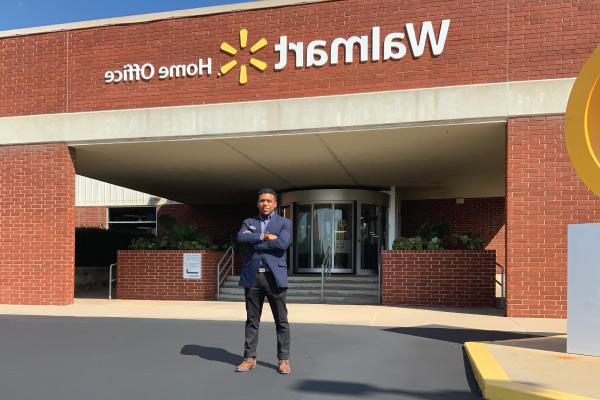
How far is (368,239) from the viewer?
16.0 meters

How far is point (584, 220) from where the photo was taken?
863cm

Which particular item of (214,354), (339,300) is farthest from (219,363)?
(339,300)

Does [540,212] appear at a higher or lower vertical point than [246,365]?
higher

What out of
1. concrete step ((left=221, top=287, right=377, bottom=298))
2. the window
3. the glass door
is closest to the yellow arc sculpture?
concrete step ((left=221, top=287, right=377, bottom=298))

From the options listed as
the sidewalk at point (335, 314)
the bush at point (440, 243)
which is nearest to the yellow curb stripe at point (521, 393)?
the sidewalk at point (335, 314)

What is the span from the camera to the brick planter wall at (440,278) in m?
11.0

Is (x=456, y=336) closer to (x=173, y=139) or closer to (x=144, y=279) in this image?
(x=173, y=139)

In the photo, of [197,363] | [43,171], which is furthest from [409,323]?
[43,171]

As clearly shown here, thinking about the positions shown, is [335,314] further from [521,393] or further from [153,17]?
[153,17]

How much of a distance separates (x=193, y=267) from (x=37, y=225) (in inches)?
139

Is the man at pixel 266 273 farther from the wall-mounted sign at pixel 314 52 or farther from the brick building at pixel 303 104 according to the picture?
the wall-mounted sign at pixel 314 52

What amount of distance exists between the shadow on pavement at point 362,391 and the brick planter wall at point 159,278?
28.1 ft

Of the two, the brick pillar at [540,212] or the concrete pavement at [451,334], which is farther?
the brick pillar at [540,212]

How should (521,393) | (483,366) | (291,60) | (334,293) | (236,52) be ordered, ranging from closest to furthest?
(521,393) → (483,366) → (291,60) → (236,52) → (334,293)
